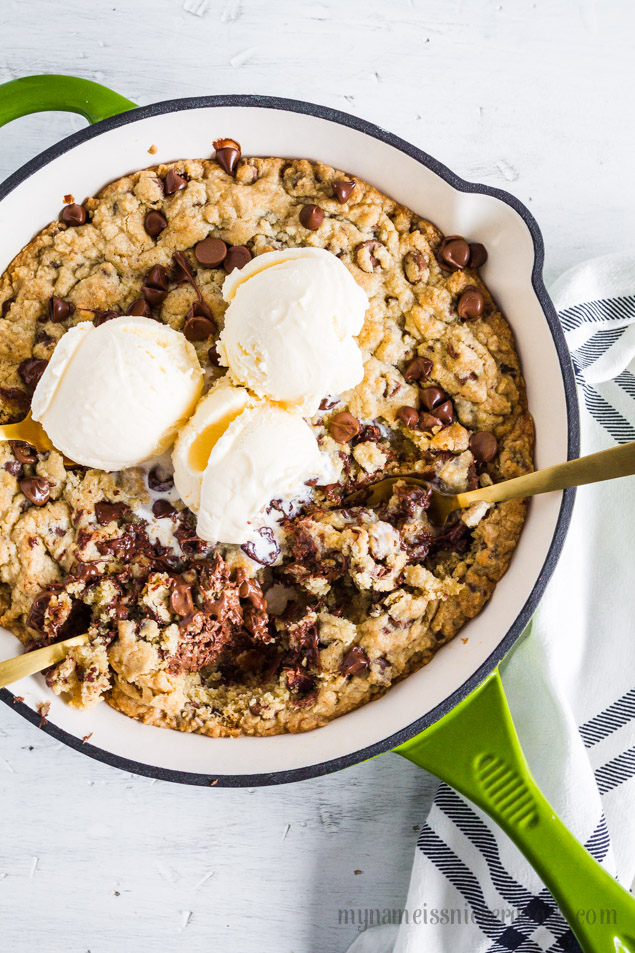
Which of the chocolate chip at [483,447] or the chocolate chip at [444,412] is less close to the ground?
the chocolate chip at [444,412]

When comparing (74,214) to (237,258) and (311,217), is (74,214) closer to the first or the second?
(237,258)

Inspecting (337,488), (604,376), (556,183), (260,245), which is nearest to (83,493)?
(337,488)

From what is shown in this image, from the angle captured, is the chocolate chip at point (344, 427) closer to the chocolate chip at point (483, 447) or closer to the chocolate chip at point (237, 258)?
the chocolate chip at point (483, 447)

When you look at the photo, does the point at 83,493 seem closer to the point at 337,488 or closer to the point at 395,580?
the point at 337,488

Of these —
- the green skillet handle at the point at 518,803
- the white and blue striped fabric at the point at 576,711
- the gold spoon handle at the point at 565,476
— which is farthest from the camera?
the white and blue striped fabric at the point at 576,711

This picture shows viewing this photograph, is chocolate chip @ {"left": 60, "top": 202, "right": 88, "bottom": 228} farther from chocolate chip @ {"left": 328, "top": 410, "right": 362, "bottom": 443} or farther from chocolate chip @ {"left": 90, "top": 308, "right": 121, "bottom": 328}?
chocolate chip @ {"left": 328, "top": 410, "right": 362, "bottom": 443}

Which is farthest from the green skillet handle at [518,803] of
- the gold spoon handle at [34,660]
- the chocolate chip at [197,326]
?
the chocolate chip at [197,326]
